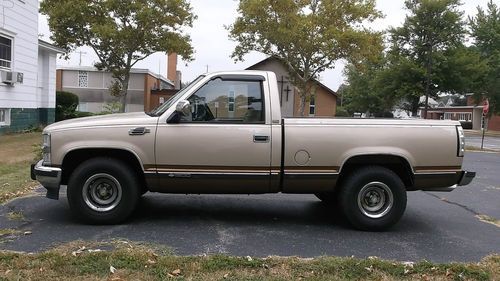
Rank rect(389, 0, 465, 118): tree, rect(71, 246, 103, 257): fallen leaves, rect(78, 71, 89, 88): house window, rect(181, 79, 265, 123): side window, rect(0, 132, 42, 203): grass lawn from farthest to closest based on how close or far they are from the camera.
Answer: rect(389, 0, 465, 118): tree, rect(78, 71, 89, 88): house window, rect(0, 132, 42, 203): grass lawn, rect(181, 79, 265, 123): side window, rect(71, 246, 103, 257): fallen leaves

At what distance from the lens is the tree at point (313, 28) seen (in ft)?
102

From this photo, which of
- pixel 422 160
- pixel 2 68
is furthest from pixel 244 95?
pixel 2 68

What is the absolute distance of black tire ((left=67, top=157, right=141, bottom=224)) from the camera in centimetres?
609

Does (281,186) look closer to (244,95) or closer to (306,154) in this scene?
(306,154)

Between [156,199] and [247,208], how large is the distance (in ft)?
4.78

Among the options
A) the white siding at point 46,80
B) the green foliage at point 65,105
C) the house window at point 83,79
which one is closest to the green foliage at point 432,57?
the house window at point 83,79

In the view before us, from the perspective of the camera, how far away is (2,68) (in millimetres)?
16906

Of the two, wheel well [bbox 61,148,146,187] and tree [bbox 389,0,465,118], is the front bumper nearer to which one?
wheel well [bbox 61,148,146,187]

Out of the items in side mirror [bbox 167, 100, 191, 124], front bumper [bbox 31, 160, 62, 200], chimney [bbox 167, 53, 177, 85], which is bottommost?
front bumper [bbox 31, 160, 62, 200]

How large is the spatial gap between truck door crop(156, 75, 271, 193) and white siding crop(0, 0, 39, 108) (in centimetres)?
1300

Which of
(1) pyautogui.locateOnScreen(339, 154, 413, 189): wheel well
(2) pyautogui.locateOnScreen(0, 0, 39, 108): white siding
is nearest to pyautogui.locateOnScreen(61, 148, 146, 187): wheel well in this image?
(1) pyautogui.locateOnScreen(339, 154, 413, 189): wheel well

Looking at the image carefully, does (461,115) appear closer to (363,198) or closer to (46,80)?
(46,80)

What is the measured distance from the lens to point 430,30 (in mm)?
46719

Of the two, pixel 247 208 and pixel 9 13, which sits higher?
pixel 9 13
